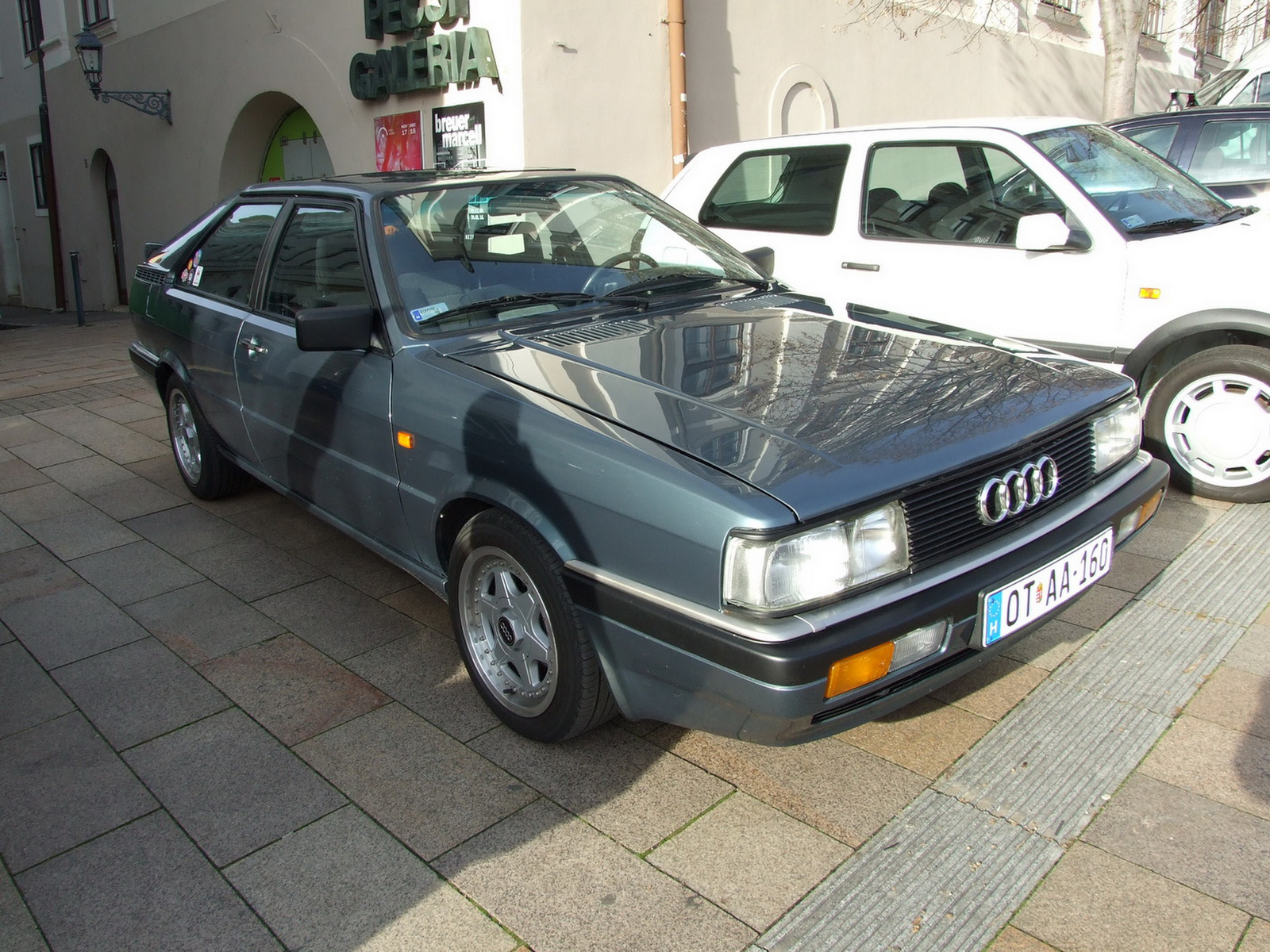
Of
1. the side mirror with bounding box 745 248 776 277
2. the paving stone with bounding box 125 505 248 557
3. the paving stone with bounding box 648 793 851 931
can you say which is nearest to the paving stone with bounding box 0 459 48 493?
the paving stone with bounding box 125 505 248 557

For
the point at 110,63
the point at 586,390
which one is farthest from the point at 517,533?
the point at 110,63

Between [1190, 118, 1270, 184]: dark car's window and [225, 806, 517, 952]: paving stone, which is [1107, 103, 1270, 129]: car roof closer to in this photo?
[1190, 118, 1270, 184]: dark car's window

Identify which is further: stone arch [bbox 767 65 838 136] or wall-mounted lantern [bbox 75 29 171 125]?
wall-mounted lantern [bbox 75 29 171 125]

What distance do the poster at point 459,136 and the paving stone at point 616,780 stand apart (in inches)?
273

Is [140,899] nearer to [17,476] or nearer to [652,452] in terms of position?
[652,452]

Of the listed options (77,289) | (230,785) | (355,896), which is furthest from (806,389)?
(77,289)

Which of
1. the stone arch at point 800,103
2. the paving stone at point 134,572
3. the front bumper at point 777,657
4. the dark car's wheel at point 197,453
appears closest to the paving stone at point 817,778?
the front bumper at point 777,657

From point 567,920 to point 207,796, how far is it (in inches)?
44.2

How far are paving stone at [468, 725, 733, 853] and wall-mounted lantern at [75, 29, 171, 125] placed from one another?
44.0 feet

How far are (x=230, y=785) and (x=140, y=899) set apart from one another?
45 cm

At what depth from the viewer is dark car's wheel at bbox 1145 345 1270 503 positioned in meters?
4.42

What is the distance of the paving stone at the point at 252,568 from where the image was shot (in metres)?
4.16

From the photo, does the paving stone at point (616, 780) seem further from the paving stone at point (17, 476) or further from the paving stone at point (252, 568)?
the paving stone at point (17, 476)

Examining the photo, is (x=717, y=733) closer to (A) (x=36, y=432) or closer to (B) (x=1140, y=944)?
(B) (x=1140, y=944)
